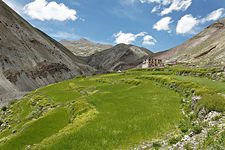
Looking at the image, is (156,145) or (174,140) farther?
(156,145)

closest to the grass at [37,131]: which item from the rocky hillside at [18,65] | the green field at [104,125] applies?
the green field at [104,125]

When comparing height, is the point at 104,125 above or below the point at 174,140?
below

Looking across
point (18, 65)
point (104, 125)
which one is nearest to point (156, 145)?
point (104, 125)

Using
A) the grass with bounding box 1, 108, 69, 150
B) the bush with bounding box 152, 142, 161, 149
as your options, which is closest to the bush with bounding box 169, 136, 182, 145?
the bush with bounding box 152, 142, 161, 149

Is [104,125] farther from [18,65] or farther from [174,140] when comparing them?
[18,65]

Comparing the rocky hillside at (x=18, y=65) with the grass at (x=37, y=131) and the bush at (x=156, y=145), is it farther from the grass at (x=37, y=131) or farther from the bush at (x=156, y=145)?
the bush at (x=156, y=145)

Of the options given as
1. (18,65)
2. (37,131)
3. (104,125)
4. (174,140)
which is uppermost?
(18,65)

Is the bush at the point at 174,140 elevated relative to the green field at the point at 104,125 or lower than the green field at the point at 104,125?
elevated

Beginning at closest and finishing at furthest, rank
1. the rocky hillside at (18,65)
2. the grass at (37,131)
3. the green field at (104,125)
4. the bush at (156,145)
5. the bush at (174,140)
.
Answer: the bush at (174,140) → the bush at (156,145) → the green field at (104,125) → the grass at (37,131) → the rocky hillside at (18,65)

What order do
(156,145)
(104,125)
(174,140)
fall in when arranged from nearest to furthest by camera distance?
1. (174,140)
2. (156,145)
3. (104,125)

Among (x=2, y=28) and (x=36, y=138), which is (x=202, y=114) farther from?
(x=2, y=28)

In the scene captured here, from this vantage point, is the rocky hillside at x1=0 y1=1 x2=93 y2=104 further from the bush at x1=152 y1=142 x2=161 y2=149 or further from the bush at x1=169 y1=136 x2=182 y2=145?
the bush at x1=169 y1=136 x2=182 y2=145

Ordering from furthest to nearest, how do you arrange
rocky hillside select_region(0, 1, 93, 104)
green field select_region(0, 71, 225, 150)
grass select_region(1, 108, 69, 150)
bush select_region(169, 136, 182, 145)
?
rocky hillside select_region(0, 1, 93, 104), grass select_region(1, 108, 69, 150), green field select_region(0, 71, 225, 150), bush select_region(169, 136, 182, 145)

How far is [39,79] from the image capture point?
17325cm
